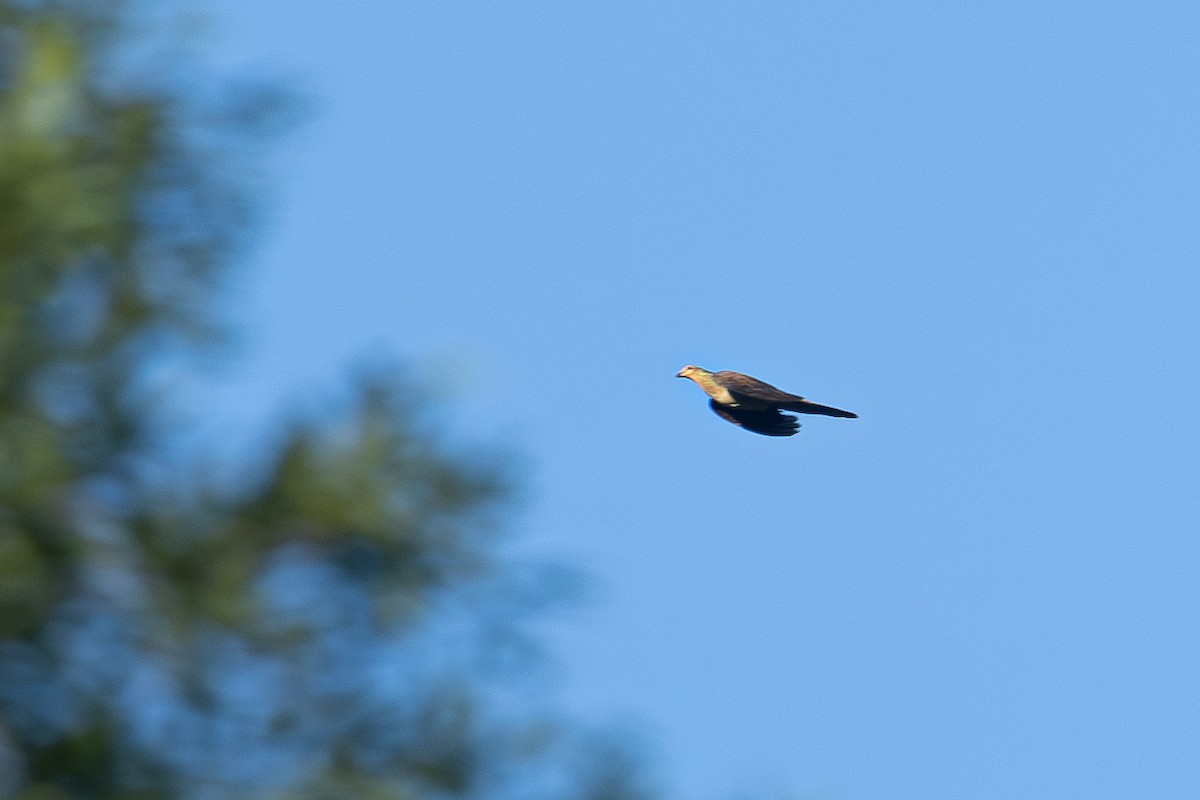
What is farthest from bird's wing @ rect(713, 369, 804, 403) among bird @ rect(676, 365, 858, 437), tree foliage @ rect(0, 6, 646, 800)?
tree foliage @ rect(0, 6, 646, 800)

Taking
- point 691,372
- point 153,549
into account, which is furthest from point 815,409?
point 153,549

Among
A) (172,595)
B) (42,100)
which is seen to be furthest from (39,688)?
(42,100)

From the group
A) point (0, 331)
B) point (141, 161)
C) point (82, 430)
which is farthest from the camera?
point (141, 161)

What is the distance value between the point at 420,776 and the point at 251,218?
1439 millimetres

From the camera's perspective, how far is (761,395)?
35.6 ft

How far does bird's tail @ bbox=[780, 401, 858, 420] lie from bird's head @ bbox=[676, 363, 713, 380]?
0.82m

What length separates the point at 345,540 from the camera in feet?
13.4

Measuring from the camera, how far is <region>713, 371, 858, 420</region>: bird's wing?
10634 millimetres

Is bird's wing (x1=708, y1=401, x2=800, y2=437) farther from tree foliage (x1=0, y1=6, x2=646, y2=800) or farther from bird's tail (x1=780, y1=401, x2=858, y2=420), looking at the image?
tree foliage (x1=0, y1=6, x2=646, y2=800)

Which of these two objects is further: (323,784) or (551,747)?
(551,747)

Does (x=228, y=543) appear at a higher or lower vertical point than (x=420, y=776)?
higher

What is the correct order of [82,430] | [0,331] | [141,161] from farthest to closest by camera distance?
[141,161] → [82,430] → [0,331]

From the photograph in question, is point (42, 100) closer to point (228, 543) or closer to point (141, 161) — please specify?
point (141, 161)

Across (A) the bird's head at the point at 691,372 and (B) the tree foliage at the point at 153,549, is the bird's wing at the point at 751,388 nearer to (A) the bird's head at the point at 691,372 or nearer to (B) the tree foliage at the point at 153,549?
(A) the bird's head at the point at 691,372
